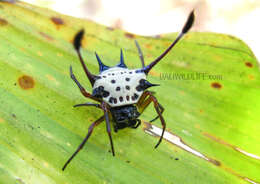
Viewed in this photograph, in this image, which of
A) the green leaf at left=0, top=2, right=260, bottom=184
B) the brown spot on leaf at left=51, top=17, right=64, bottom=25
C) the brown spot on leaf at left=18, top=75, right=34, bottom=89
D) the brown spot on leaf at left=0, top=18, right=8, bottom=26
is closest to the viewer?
the green leaf at left=0, top=2, right=260, bottom=184

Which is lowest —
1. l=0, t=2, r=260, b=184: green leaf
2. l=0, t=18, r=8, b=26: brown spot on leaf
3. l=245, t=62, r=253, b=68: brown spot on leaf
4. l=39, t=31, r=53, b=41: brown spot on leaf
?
Result: l=0, t=2, r=260, b=184: green leaf

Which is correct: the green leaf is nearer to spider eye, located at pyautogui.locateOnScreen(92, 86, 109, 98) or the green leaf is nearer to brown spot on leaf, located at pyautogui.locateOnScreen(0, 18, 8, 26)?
brown spot on leaf, located at pyautogui.locateOnScreen(0, 18, 8, 26)

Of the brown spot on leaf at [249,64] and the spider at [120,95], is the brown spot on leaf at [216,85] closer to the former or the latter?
the brown spot on leaf at [249,64]

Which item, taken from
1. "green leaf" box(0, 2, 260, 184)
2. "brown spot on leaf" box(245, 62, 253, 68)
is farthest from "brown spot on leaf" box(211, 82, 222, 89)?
"brown spot on leaf" box(245, 62, 253, 68)

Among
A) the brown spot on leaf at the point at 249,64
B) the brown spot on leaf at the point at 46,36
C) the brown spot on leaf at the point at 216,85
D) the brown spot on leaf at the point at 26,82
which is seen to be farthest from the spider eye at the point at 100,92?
the brown spot on leaf at the point at 249,64

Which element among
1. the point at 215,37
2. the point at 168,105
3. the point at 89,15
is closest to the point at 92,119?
the point at 168,105

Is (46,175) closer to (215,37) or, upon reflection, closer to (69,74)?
(69,74)

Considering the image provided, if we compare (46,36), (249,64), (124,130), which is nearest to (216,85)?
(249,64)
